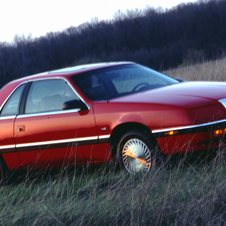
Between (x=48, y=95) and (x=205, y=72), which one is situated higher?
(x=48, y=95)

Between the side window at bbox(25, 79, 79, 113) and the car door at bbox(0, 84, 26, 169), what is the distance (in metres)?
0.23

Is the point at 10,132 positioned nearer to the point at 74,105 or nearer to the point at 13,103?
the point at 13,103

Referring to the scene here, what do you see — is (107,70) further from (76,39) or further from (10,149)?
(76,39)

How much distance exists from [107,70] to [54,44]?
150 feet

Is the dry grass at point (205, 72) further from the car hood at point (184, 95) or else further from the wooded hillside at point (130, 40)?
the wooded hillside at point (130, 40)

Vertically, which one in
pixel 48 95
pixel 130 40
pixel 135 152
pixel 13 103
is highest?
pixel 48 95

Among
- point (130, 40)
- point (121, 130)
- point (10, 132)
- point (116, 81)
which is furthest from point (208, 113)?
point (130, 40)

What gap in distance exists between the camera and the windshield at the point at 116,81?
5.81m

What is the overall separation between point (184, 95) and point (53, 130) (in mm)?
1785

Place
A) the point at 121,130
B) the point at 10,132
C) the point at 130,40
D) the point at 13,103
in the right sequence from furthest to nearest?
1. the point at 130,40
2. the point at 13,103
3. the point at 10,132
4. the point at 121,130

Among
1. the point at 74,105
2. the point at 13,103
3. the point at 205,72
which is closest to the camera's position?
the point at 74,105

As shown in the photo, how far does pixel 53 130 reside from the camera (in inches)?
228

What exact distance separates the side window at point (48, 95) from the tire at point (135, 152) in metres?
0.99

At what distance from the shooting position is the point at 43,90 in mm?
6180
